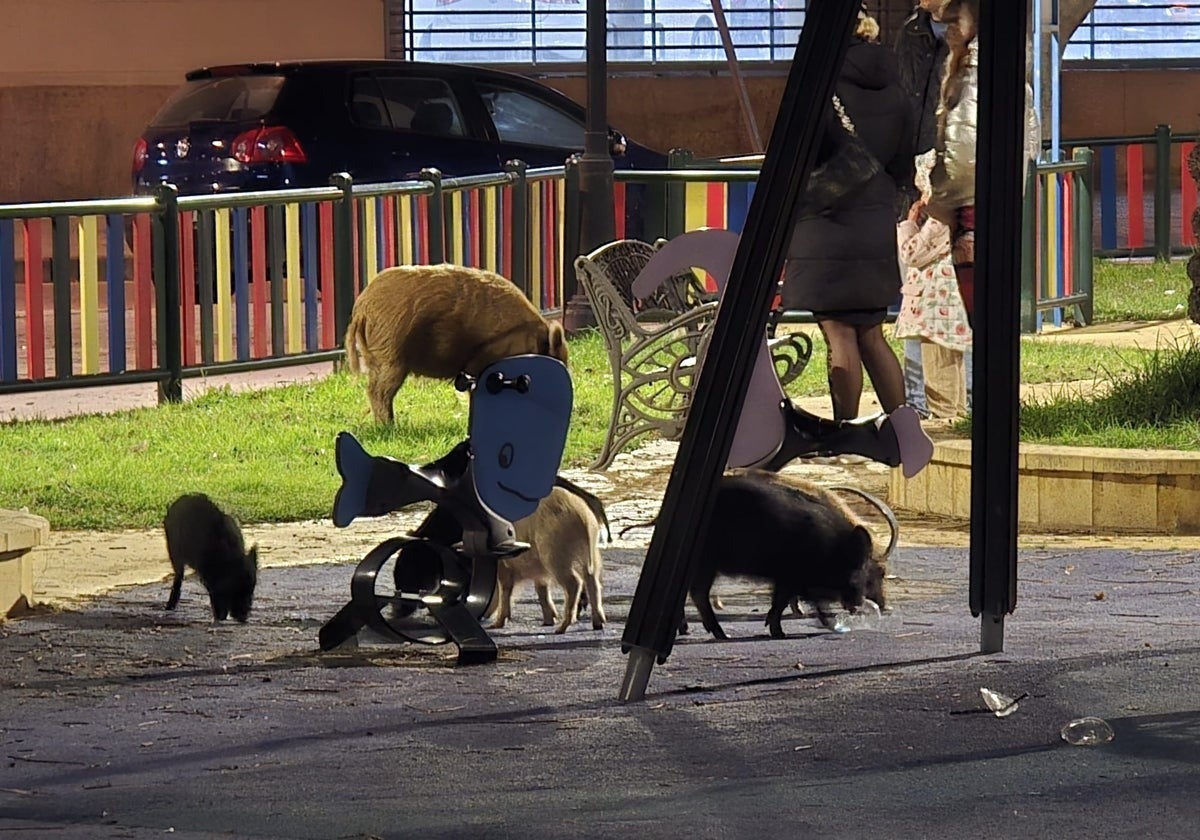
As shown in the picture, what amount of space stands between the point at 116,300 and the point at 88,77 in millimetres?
14271

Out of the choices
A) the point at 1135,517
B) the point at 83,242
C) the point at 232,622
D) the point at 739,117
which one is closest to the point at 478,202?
the point at 83,242

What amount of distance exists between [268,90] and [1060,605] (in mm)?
11201

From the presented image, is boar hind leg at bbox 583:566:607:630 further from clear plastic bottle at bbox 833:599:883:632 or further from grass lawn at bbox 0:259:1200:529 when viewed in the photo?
grass lawn at bbox 0:259:1200:529

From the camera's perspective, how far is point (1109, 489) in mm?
8383

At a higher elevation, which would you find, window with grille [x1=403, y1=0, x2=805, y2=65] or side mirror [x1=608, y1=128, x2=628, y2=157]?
window with grille [x1=403, y1=0, x2=805, y2=65]

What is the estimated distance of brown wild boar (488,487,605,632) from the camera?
21.5ft

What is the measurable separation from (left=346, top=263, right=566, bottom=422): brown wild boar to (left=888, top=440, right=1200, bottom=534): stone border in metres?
2.34

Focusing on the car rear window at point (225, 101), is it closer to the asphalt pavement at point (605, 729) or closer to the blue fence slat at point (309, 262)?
the blue fence slat at point (309, 262)

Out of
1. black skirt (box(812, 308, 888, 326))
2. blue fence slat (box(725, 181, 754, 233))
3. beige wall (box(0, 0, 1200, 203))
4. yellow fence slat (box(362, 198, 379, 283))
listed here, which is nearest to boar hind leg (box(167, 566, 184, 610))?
black skirt (box(812, 308, 888, 326))

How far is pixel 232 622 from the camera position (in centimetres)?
691

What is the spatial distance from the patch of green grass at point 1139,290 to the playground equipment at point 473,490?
30.1 feet

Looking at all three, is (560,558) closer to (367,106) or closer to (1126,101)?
(367,106)

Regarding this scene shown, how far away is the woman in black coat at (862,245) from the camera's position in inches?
354

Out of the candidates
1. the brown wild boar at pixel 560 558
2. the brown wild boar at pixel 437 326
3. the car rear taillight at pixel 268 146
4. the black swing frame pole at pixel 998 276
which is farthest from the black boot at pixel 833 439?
the car rear taillight at pixel 268 146
